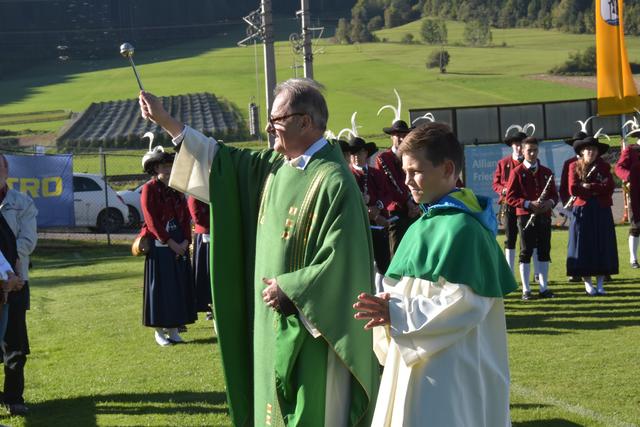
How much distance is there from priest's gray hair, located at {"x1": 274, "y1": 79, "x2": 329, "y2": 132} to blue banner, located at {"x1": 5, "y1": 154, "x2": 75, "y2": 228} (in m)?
17.8

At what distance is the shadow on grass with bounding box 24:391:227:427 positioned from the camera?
7773mm

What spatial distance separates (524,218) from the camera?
41.9ft

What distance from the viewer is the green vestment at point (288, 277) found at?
4.78 meters

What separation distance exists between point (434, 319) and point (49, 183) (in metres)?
19.3

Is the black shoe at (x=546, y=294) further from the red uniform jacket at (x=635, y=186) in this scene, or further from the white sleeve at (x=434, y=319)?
the white sleeve at (x=434, y=319)

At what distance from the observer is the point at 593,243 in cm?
1294

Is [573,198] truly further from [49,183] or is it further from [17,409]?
[49,183]

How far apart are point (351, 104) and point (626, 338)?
57246mm

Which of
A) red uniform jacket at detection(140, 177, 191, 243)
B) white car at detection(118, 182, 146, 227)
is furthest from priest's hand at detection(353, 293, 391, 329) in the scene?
white car at detection(118, 182, 146, 227)

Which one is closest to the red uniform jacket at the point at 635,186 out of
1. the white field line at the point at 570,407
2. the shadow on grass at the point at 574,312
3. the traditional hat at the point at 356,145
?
the shadow on grass at the point at 574,312

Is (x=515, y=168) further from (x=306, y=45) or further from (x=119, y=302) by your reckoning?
(x=306, y=45)

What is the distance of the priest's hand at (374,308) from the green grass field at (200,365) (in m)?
3.32

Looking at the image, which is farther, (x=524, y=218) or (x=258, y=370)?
(x=524, y=218)

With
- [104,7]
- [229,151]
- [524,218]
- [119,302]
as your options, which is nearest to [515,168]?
[524,218]
